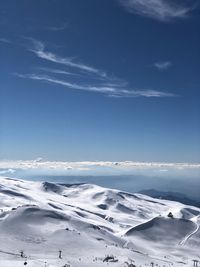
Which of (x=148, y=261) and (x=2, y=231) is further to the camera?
(x=2, y=231)

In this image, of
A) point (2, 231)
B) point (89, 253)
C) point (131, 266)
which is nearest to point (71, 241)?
point (89, 253)

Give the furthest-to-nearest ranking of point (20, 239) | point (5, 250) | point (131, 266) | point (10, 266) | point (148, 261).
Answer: point (20, 239)
point (148, 261)
point (5, 250)
point (131, 266)
point (10, 266)

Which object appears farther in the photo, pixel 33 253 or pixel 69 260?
pixel 33 253

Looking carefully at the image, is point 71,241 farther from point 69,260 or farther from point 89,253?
point 69,260

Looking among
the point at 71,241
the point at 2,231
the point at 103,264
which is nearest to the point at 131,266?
the point at 103,264

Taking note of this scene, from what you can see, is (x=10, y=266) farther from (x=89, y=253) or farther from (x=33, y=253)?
(x=89, y=253)

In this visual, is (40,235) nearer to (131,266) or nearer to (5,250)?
(5,250)

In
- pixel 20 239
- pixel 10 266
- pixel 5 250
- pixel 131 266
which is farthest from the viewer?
pixel 20 239
